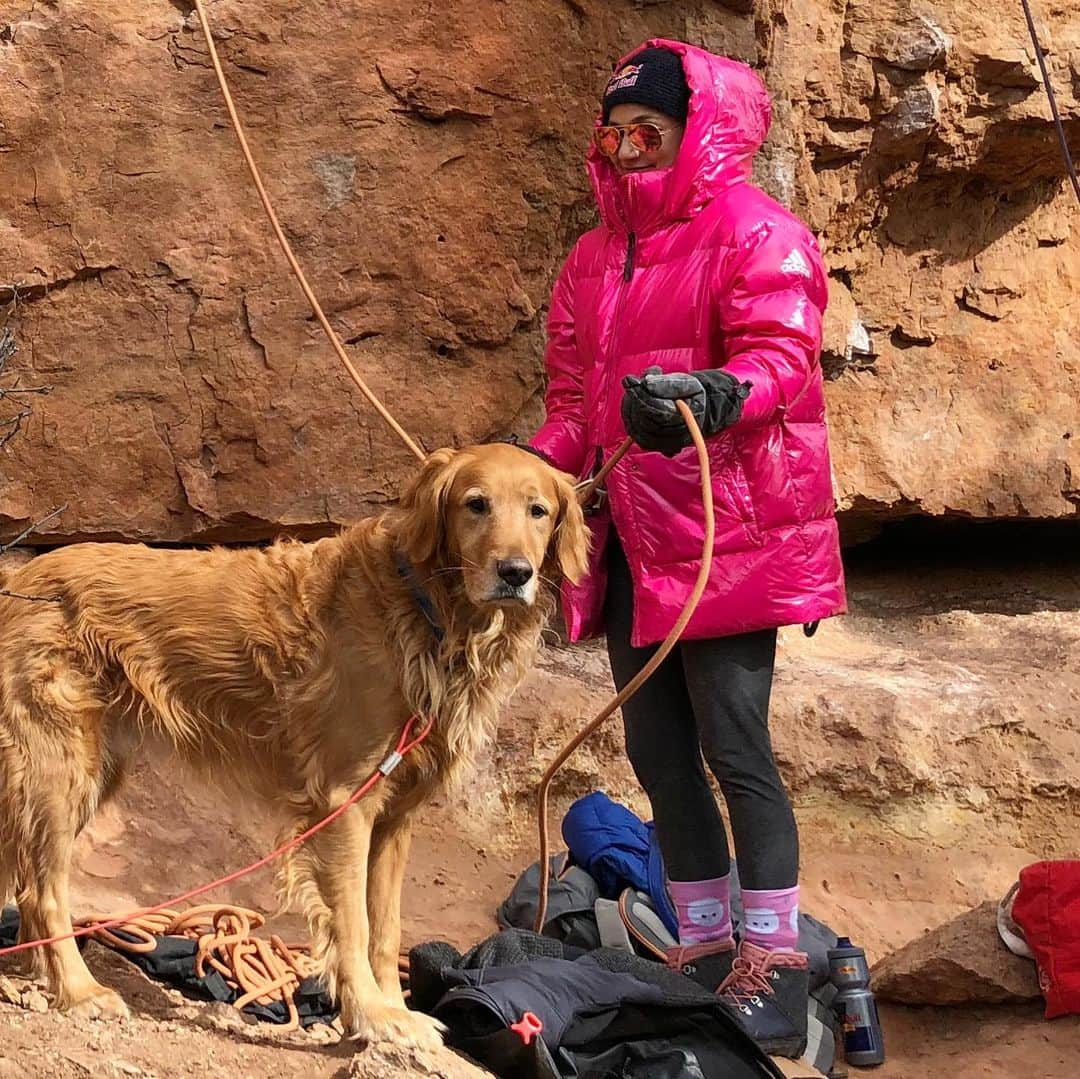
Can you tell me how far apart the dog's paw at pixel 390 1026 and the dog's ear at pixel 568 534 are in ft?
3.68

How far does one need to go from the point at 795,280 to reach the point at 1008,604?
3609 mm

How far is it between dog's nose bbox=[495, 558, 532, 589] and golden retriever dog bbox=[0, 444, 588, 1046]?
2 cm

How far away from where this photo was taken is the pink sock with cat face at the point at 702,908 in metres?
3.83

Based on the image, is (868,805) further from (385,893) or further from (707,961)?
(385,893)

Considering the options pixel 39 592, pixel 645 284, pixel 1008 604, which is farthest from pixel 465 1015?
pixel 1008 604

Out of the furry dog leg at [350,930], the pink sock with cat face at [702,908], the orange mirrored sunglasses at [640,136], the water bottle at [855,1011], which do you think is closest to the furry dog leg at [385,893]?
the furry dog leg at [350,930]

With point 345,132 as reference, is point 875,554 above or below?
below

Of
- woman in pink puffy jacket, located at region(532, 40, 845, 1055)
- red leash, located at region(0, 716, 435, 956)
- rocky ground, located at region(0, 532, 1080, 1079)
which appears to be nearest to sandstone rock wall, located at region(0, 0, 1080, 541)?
rocky ground, located at region(0, 532, 1080, 1079)

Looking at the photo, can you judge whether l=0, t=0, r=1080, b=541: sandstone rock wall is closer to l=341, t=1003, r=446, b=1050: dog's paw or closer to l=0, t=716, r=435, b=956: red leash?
l=0, t=716, r=435, b=956: red leash

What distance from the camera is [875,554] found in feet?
23.6

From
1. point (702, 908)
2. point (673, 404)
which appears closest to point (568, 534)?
point (673, 404)

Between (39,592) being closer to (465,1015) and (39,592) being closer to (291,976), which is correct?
(291,976)

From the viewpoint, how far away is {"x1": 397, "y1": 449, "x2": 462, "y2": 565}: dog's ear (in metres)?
3.49

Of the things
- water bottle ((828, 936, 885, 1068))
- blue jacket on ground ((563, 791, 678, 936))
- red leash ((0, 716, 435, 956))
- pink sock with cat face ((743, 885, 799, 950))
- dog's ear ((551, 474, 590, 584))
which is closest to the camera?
red leash ((0, 716, 435, 956))
